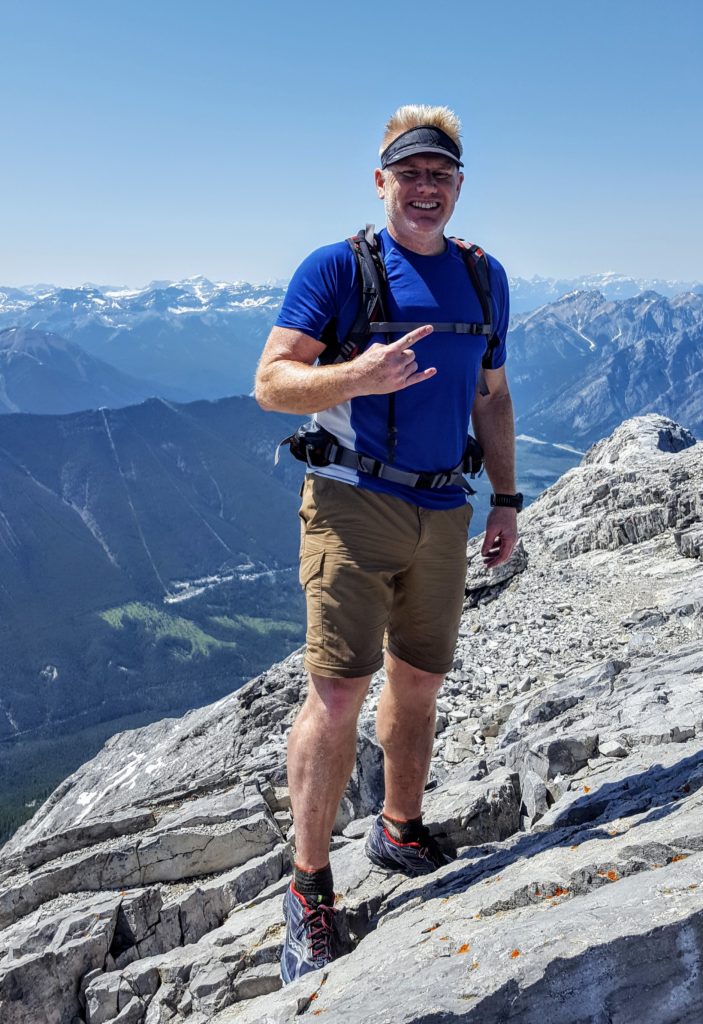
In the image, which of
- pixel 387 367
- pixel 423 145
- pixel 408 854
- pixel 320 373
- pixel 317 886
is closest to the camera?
pixel 387 367

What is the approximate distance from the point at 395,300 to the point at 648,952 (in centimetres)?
439

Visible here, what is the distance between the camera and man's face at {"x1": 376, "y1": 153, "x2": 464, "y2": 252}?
18.9 ft

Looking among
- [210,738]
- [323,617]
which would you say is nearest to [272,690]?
[210,738]

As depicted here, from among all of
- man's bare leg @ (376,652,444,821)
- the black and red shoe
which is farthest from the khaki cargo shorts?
the black and red shoe

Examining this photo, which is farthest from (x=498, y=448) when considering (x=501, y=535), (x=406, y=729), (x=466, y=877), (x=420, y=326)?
(x=466, y=877)

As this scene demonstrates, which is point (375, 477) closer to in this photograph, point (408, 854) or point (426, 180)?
point (426, 180)

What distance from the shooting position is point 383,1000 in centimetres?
459

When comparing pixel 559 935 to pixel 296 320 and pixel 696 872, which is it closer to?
pixel 696 872

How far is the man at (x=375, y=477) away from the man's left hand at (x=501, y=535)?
3.69 feet

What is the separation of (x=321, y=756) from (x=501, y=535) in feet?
9.06

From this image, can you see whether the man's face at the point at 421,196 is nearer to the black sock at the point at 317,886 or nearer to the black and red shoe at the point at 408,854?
the black sock at the point at 317,886

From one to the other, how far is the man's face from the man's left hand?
266 cm

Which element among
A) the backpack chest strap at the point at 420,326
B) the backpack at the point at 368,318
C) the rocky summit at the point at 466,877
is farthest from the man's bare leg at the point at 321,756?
the backpack chest strap at the point at 420,326

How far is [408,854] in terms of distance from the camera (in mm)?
7133
